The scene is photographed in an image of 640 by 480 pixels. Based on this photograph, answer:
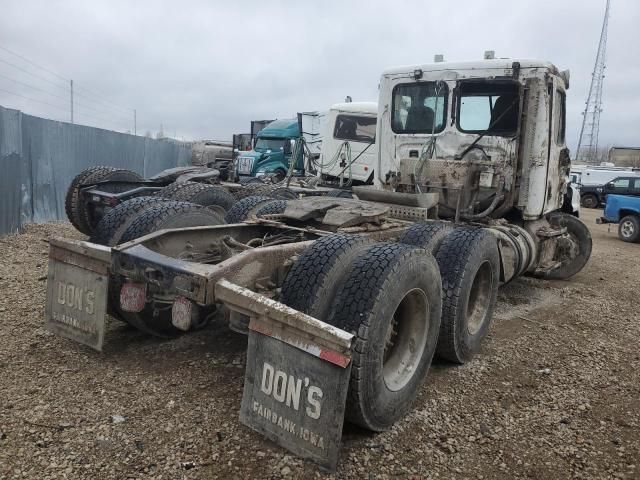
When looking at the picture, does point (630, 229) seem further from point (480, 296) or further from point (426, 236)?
point (426, 236)

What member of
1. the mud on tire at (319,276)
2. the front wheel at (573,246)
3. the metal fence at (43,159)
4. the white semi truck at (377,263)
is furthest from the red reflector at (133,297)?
the metal fence at (43,159)

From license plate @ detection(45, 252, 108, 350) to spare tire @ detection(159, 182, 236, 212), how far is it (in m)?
2.72

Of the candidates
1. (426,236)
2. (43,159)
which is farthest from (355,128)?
(426,236)

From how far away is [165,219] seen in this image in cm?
389

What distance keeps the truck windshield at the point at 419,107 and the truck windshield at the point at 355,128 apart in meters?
5.38

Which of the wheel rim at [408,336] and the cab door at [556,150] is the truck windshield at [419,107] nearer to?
the cab door at [556,150]

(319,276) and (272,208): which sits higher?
(272,208)

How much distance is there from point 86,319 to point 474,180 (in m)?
4.25

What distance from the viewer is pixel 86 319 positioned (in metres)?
3.32

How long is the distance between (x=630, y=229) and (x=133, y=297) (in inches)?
593

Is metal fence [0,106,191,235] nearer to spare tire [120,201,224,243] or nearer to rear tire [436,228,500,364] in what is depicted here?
spare tire [120,201,224,243]

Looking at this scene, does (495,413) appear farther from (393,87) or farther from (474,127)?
(393,87)

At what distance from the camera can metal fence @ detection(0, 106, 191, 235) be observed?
28.6ft

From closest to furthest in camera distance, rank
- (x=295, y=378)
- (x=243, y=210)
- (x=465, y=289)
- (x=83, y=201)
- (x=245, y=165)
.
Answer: (x=295, y=378) < (x=465, y=289) < (x=243, y=210) < (x=83, y=201) < (x=245, y=165)
